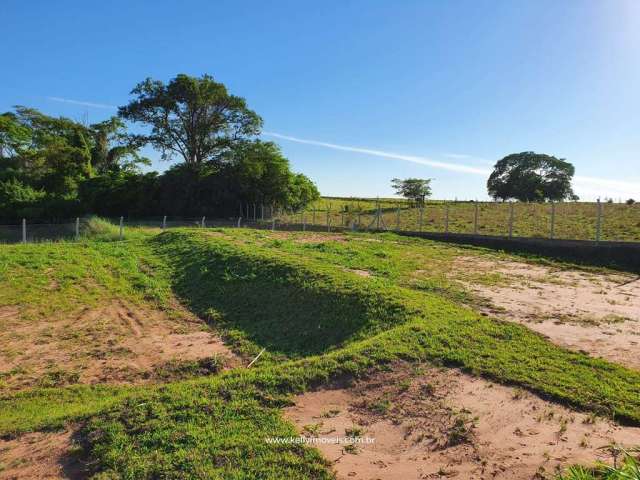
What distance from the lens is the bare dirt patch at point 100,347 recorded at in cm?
654

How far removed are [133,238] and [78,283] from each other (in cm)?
849

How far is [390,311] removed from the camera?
743cm

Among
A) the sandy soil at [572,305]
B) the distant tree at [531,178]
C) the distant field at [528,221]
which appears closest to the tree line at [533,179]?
the distant tree at [531,178]

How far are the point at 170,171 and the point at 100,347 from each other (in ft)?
105

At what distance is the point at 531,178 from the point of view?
167 ft

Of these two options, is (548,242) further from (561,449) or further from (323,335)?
(561,449)

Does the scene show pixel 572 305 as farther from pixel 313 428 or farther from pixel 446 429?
pixel 313 428

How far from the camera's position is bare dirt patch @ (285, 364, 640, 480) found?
3350mm

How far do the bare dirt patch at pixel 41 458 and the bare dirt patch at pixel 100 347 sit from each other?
2062 millimetres

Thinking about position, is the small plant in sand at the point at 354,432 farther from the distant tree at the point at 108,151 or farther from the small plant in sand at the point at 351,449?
the distant tree at the point at 108,151

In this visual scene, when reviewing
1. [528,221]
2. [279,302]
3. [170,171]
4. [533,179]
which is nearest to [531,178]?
[533,179]

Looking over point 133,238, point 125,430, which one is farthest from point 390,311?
point 133,238

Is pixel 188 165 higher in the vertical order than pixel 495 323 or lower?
higher

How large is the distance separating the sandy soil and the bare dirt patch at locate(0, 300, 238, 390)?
5249 mm
